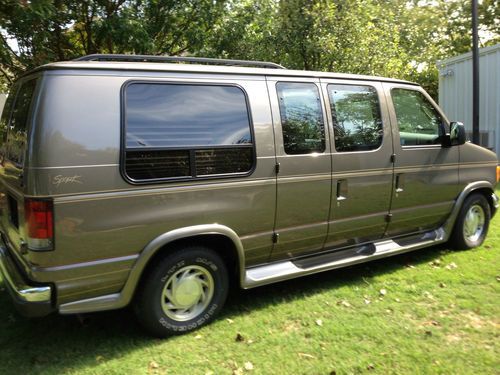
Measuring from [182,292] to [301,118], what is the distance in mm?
1867

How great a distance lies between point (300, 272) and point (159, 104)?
1960mm

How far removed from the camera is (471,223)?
5973 millimetres

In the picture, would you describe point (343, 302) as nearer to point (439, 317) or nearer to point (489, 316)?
point (439, 317)

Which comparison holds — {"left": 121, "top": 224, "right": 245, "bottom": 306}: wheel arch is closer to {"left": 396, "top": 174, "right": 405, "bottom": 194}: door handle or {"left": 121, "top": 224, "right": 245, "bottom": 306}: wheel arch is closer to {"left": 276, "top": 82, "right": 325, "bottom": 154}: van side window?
{"left": 276, "top": 82, "right": 325, "bottom": 154}: van side window

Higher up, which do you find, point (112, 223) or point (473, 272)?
point (112, 223)

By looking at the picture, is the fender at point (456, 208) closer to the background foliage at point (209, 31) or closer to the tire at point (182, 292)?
the tire at point (182, 292)

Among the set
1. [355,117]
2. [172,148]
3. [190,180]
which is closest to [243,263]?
[190,180]

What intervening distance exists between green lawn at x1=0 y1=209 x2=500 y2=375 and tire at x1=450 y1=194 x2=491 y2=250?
39.0 inches

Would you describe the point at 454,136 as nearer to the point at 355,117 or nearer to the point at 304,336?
the point at 355,117

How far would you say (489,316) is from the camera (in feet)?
13.3

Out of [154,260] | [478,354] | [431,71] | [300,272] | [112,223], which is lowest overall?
[478,354]

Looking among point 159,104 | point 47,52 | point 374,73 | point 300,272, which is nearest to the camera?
point 159,104

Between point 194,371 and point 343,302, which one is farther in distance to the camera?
point 343,302

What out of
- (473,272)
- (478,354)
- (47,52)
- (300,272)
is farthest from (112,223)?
(47,52)
